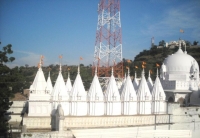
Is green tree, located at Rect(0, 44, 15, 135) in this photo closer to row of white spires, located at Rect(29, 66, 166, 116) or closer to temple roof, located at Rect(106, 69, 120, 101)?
row of white spires, located at Rect(29, 66, 166, 116)

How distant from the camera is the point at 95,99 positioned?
1781cm

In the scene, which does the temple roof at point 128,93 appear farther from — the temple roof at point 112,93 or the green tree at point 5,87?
the green tree at point 5,87

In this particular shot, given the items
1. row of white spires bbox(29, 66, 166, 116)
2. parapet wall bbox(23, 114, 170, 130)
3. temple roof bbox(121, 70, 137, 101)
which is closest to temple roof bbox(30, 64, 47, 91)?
row of white spires bbox(29, 66, 166, 116)

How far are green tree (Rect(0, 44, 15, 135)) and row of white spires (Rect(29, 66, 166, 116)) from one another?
66.8 inches

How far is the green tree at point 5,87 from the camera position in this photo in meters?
16.4

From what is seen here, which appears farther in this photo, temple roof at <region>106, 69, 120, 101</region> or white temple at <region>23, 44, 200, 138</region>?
temple roof at <region>106, 69, 120, 101</region>

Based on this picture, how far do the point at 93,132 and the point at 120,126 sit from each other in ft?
6.69

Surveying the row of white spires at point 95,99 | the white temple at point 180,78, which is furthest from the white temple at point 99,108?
the white temple at point 180,78

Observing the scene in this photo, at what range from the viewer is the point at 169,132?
18750 mm

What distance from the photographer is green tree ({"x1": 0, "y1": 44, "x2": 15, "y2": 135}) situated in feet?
53.7

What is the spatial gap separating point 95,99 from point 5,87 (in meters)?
6.40

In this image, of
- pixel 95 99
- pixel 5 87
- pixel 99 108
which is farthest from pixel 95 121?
pixel 5 87

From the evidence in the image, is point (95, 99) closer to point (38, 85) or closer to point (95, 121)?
point (95, 121)

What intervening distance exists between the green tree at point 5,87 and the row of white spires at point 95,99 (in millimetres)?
1696
